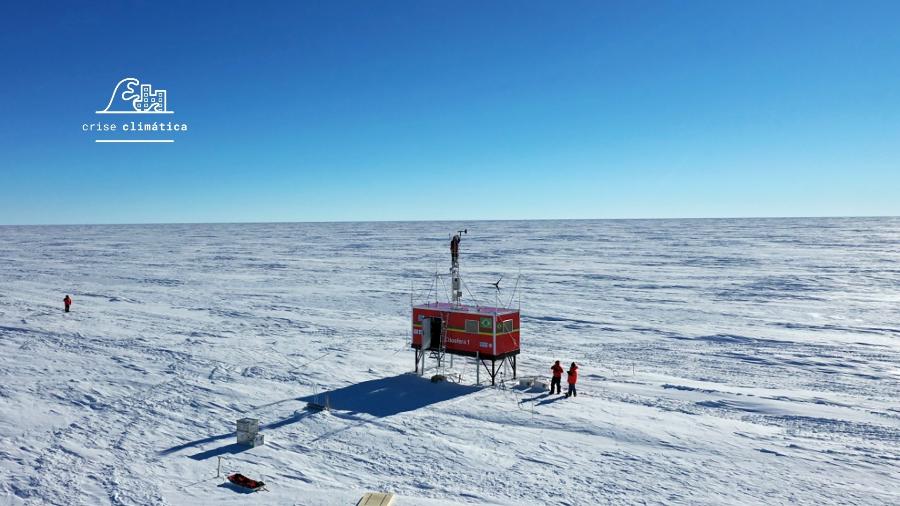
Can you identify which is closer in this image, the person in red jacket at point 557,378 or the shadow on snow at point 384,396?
the shadow on snow at point 384,396

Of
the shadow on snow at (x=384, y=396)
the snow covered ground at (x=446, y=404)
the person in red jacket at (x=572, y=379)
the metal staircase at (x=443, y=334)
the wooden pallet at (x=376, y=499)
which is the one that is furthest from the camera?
the metal staircase at (x=443, y=334)

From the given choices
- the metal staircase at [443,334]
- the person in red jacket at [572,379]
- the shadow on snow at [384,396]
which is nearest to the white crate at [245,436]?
the shadow on snow at [384,396]

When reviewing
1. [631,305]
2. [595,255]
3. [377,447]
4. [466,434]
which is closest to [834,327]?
[631,305]

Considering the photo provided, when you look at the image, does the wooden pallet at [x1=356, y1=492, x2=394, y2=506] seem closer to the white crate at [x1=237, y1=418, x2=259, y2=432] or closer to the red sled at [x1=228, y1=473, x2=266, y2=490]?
the red sled at [x1=228, y1=473, x2=266, y2=490]

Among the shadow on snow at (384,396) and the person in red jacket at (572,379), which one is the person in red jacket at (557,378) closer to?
the person in red jacket at (572,379)

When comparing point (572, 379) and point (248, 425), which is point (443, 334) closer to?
point (572, 379)

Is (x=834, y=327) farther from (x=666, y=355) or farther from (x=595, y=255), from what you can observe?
(x=595, y=255)

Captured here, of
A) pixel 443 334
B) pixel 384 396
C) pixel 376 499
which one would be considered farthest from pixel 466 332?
pixel 376 499
